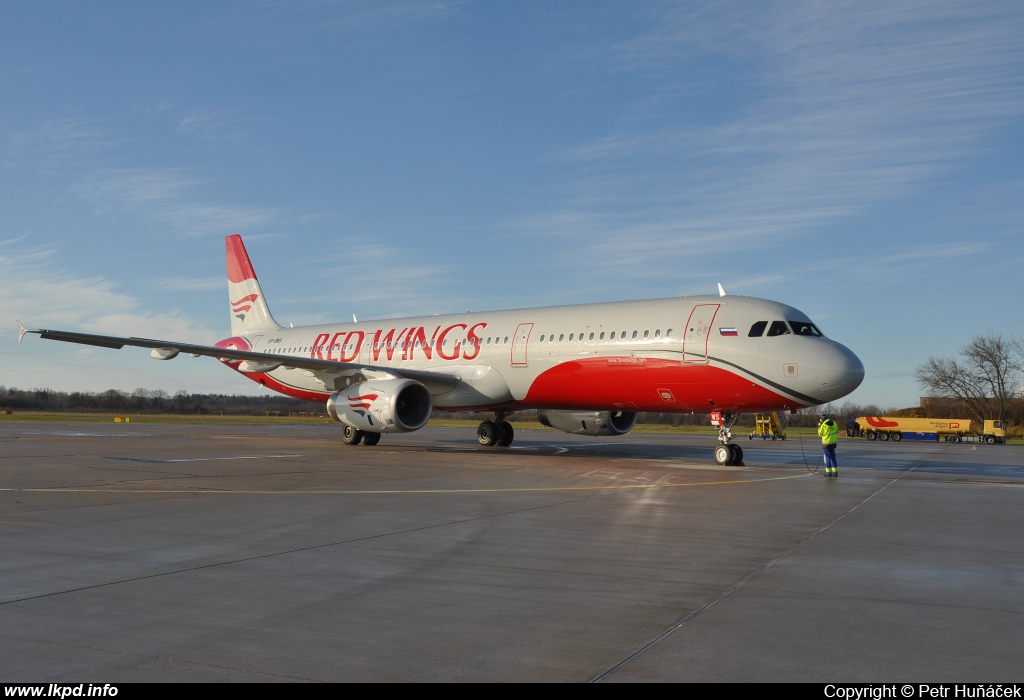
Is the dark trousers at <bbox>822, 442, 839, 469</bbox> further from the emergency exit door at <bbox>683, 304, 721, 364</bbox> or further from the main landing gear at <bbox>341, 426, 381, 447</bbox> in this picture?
the main landing gear at <bbox>341, 426, 381, 447</bbox>

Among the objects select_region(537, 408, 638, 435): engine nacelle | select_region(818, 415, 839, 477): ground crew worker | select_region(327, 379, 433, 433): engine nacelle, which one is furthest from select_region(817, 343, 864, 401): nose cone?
select_region(327, 379, 433, 433): engine nacelle

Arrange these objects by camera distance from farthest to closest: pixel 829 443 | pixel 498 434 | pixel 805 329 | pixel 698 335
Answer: pixel 498 434 < pixel 698 335 < pixel 805 329 < pixel 829 443

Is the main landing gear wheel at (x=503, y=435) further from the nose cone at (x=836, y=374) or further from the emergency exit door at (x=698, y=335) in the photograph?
the nose cone at (x=836, y=374)

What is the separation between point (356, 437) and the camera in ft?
85.0

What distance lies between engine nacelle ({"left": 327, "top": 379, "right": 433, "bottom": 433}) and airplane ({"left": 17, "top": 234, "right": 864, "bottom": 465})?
3cm

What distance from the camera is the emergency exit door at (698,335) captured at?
742 inches

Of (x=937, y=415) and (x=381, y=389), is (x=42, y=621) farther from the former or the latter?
(x=937, y=415)

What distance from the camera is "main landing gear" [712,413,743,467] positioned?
19.1 metres

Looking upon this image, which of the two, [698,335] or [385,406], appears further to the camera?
[385,406]

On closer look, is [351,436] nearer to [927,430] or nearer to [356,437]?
[356,437]

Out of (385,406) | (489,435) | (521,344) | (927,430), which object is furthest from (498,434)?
(927,430)

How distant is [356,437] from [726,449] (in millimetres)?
12130

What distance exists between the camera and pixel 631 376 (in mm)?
19984

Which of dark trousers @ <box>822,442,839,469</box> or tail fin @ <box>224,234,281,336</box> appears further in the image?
tail fin @ <box>224,234,281,336</box>
